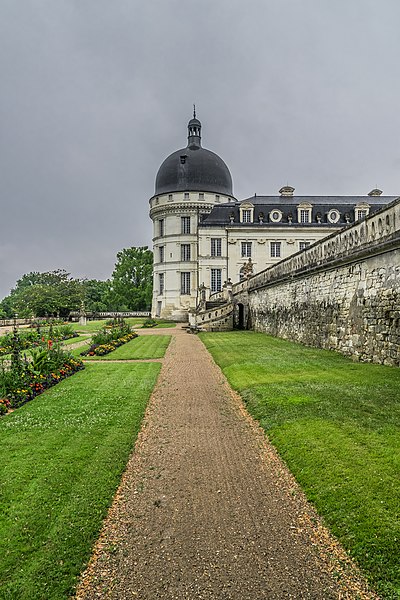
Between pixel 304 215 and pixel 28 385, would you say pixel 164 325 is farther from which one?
pixel 28 385

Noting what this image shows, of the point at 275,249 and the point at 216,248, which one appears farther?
the point at 216,248

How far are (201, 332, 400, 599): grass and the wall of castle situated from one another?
131 cm

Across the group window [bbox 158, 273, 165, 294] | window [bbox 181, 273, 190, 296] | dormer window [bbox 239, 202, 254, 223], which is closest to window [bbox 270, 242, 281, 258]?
dormer window [bbox 239, 202, 254, 223]

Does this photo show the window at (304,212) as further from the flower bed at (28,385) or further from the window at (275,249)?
the flower bed at (28,385)

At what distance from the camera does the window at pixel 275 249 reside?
47.1 meters

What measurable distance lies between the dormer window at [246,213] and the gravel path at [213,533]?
136 feet

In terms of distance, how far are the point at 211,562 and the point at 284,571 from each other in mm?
574

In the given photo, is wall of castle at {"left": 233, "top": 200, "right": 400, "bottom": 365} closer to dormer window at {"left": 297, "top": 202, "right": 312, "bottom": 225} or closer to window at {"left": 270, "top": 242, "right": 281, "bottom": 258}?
window at {"left": 270, "top": 242, "right": 281, "bottom": 258}

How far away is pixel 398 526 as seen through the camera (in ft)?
12.8

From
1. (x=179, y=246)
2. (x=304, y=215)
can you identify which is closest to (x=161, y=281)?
(x=179, y=246)

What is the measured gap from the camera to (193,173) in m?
49.2

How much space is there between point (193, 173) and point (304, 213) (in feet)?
42.2

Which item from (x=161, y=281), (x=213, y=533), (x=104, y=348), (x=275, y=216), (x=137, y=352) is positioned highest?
(x=275, y=216)

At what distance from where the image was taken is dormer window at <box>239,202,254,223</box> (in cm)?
4681
